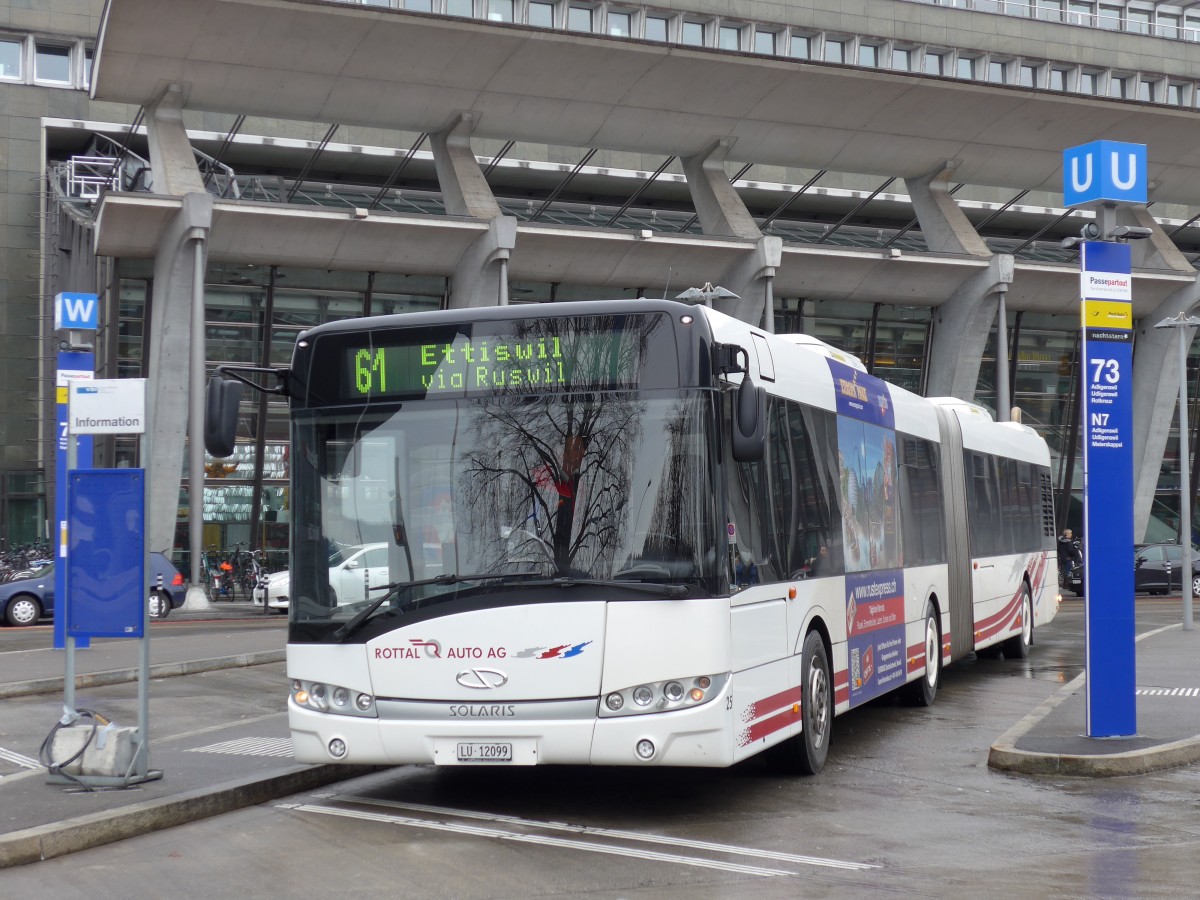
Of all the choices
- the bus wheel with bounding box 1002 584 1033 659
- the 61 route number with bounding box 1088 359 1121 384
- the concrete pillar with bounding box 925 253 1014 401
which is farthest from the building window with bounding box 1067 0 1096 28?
the 61 route number with bounding box 1088 359 1121 384

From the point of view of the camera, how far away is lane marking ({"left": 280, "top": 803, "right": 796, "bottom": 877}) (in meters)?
7.39

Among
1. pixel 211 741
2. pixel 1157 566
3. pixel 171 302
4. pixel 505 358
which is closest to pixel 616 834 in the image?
pixel 505 358

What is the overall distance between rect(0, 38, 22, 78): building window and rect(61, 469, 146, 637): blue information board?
41043mm

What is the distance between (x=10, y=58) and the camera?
46281 mm

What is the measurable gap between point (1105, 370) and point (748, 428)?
4106 mm

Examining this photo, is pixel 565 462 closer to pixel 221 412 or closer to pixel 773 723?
pixel 221 412

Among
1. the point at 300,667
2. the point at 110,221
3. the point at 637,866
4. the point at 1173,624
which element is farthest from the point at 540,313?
the point at 110,221

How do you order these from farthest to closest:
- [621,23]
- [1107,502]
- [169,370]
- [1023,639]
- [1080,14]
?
[1080,14]
[621,23]
[169,370]
[1023,639]
[1107,502]

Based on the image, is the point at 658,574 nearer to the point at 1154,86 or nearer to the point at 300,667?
the point at 300,667

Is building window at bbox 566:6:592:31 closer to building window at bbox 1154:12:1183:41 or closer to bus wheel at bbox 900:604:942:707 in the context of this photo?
building window at bbox 1154:12:1183:41

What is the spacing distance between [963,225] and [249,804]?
119ft

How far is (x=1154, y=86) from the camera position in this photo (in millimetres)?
49562

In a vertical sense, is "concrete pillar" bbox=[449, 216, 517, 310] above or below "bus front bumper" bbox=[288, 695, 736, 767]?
above

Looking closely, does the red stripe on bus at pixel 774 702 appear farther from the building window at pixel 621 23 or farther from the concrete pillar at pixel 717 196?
the building window at pixel 621 23
